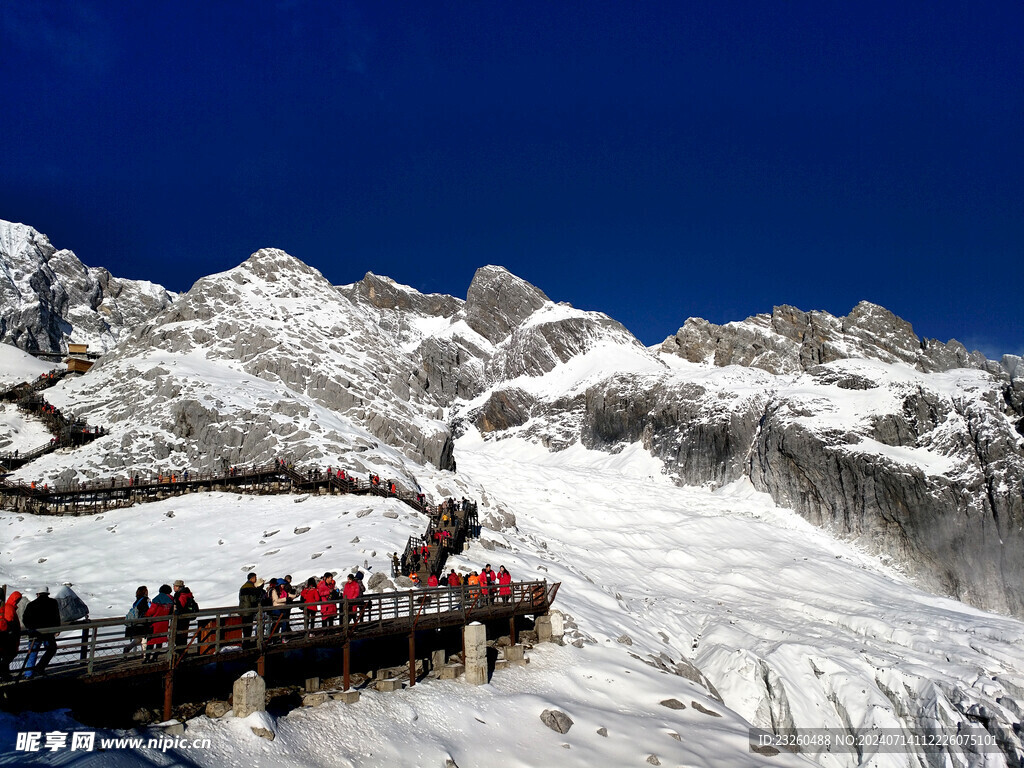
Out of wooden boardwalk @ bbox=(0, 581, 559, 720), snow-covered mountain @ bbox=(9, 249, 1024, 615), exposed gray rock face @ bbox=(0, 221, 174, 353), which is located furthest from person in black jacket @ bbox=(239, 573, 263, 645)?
exposed gray rock face @ bbox=(0, 221, 174, 353)

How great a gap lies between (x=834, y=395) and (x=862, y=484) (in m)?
17.8

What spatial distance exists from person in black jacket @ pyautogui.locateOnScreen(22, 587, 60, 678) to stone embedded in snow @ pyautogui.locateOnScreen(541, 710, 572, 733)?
12.0 metres

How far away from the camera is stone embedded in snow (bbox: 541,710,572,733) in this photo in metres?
17.3

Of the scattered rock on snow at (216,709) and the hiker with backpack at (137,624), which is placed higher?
the hiker with backpack at (137,624)

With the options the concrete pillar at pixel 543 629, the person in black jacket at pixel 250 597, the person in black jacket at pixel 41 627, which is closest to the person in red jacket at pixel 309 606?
the person in black jacket at pixel 250 597

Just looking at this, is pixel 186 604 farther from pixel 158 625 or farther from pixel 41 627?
pixel 41 627

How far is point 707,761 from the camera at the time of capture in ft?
57.4

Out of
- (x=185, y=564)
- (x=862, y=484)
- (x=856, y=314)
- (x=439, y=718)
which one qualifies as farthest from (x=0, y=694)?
(x=856, y=314)

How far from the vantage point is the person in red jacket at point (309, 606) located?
15945 mm

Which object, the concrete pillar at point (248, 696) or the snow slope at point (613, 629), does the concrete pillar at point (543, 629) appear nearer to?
the snow slope at point (613, 629)

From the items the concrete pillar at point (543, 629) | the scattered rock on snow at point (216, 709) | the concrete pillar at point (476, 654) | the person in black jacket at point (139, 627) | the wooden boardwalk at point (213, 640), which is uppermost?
the person in black jacket at point (139, 627)

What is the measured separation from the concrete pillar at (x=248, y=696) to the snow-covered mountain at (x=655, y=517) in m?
0.66

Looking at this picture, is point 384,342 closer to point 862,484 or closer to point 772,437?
point 772,437

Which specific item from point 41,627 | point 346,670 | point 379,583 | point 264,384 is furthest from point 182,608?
point 264,384
